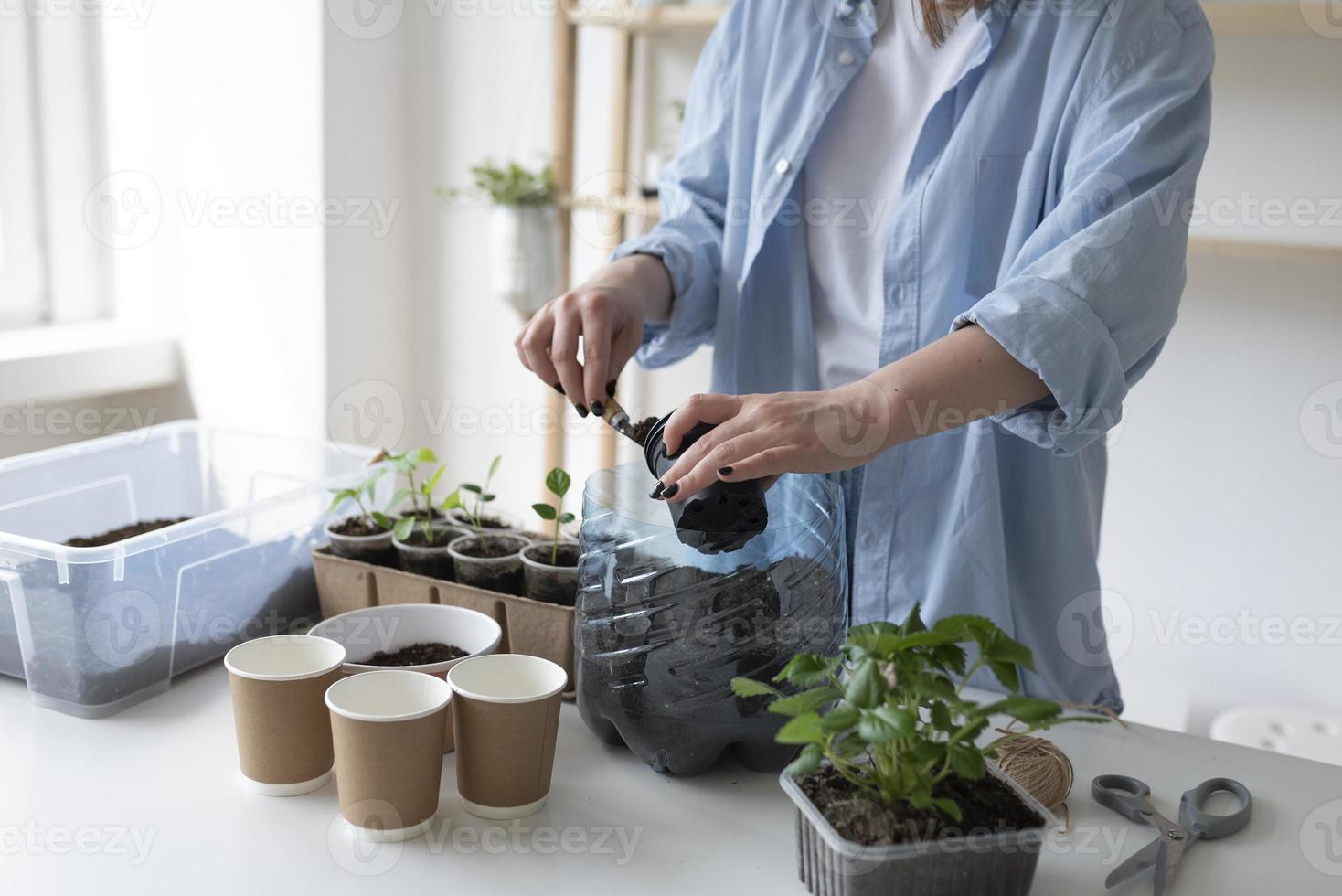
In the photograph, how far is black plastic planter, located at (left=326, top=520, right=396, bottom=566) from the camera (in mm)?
1026

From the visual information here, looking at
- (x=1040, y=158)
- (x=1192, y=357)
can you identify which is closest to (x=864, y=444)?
(x=1040, y=158)

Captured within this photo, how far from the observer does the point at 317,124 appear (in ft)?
6.77

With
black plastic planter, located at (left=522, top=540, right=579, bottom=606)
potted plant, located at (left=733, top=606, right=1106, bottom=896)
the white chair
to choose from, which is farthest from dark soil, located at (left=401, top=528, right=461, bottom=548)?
the white chair

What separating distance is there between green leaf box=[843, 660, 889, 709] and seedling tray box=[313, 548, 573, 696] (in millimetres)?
357

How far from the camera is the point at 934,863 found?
629 mm

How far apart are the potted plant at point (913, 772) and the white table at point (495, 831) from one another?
75 millimetres

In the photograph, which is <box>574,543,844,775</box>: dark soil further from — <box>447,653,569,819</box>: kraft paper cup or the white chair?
the white chair

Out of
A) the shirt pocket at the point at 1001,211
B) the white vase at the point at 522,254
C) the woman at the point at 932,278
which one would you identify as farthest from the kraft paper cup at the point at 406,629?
the white vase at the point at 522,254

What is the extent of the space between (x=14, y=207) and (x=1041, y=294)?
1.87 metres

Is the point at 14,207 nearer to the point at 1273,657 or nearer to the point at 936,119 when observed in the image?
the point at 936,119

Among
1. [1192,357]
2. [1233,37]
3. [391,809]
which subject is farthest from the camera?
[1192,357]

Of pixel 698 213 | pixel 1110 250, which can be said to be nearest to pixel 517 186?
pixel 698 213

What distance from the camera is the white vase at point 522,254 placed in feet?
6.97

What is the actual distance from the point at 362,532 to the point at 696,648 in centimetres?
43
